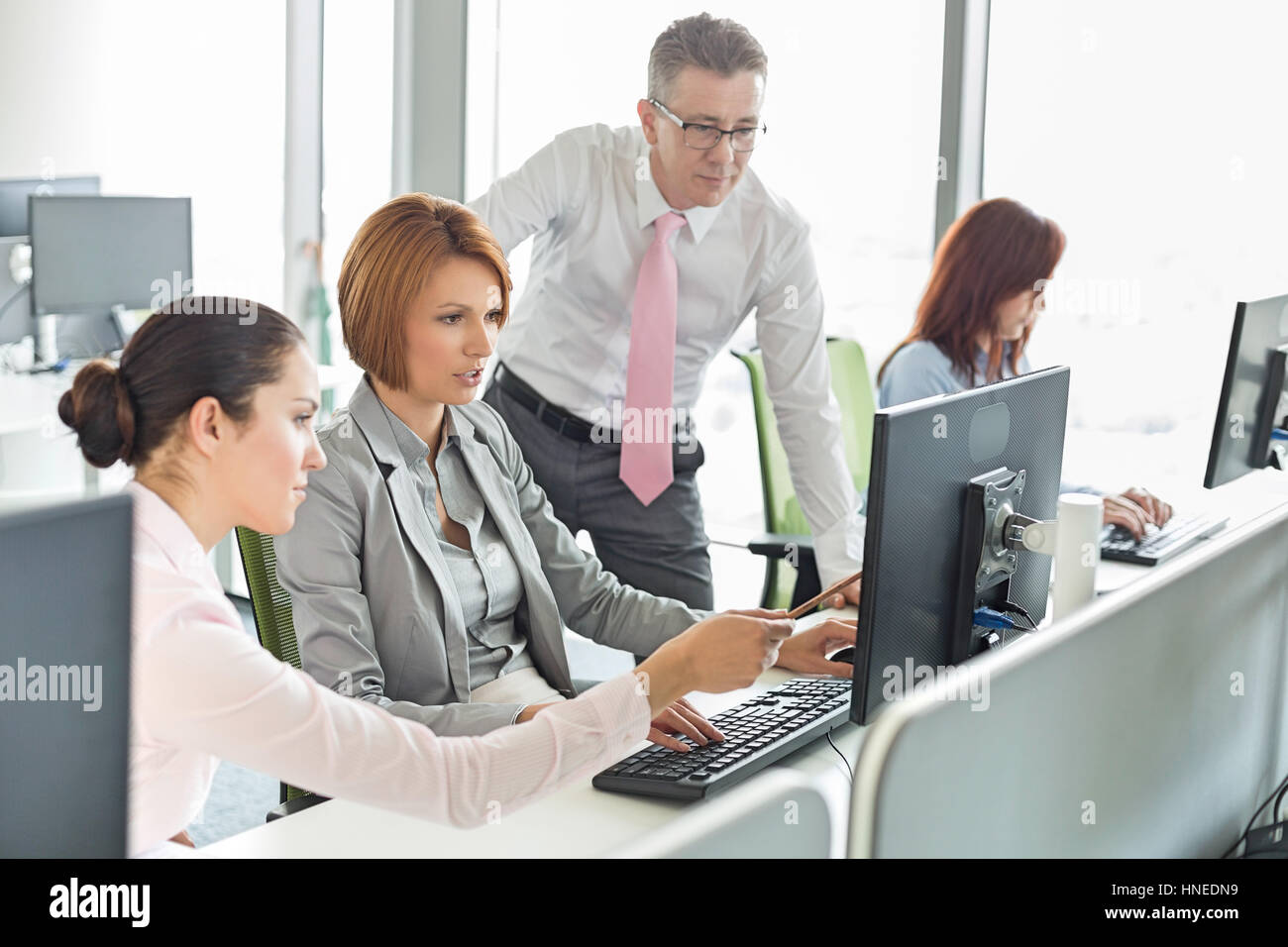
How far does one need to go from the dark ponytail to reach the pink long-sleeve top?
0.07 metres

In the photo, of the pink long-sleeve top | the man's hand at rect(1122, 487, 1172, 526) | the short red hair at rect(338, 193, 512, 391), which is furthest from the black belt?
the pink long-sleeve top

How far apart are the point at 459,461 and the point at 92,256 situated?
2.48 metres

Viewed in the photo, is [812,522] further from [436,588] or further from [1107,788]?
[1107,788]

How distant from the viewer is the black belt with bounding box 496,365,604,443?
237cm

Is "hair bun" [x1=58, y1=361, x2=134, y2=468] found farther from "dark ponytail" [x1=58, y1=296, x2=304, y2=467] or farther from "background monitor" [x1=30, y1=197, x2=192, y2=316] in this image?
"background monitor" [x1=30, y1=197, x2=192, y2=316]

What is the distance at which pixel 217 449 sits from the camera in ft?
4.07

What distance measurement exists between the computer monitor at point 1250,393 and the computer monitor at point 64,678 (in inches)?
72.9

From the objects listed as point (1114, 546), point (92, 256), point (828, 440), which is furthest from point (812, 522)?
point (92, 256)

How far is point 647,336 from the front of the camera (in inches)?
91.7

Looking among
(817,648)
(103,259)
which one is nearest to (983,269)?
(817,648)

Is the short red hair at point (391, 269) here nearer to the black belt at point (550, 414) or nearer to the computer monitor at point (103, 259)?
the black belt at point (550, 414)

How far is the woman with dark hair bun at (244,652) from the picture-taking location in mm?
1077

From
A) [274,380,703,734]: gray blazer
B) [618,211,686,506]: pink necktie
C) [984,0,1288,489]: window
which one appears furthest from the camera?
[984,0,1288,489]: window

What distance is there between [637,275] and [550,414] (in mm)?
299
